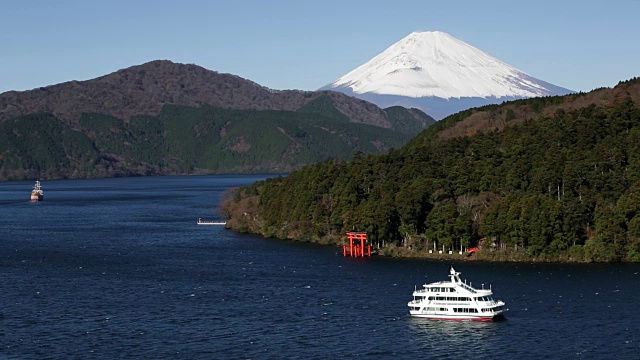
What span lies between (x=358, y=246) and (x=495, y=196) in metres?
19.4

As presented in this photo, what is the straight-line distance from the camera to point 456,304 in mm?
85125

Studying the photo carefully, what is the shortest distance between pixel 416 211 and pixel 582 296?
3712 centimetres

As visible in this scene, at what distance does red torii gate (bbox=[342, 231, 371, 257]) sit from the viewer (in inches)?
5017

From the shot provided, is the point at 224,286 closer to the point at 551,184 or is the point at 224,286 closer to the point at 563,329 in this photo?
the point at 563,329

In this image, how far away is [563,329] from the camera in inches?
3159

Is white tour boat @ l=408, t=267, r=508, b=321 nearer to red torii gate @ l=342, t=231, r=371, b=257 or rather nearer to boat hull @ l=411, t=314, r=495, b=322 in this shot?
boat hull @ l=411, t=314, r=495, b=322

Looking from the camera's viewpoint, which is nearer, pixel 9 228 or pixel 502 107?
pixel 9 228

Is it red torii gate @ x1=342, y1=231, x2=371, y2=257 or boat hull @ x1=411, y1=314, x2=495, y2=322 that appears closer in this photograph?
boat hull @ x1=411, y1=314, x2=495, y2=322

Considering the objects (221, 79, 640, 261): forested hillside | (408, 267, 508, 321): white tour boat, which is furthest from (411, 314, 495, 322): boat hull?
(221, 79, 640, 261): forested hillside

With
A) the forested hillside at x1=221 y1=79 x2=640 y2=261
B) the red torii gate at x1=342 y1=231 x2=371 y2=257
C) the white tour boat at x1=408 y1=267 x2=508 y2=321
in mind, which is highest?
the forested hillside at x1=221 y1=79 x2=640 y2=261

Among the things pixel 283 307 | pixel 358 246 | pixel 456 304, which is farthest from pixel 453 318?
pixel 358 246

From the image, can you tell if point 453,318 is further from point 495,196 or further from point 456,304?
point 495,196

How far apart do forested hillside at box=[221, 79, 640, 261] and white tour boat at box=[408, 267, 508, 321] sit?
34.8m

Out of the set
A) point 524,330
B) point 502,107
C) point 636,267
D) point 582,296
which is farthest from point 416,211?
point 502,107
